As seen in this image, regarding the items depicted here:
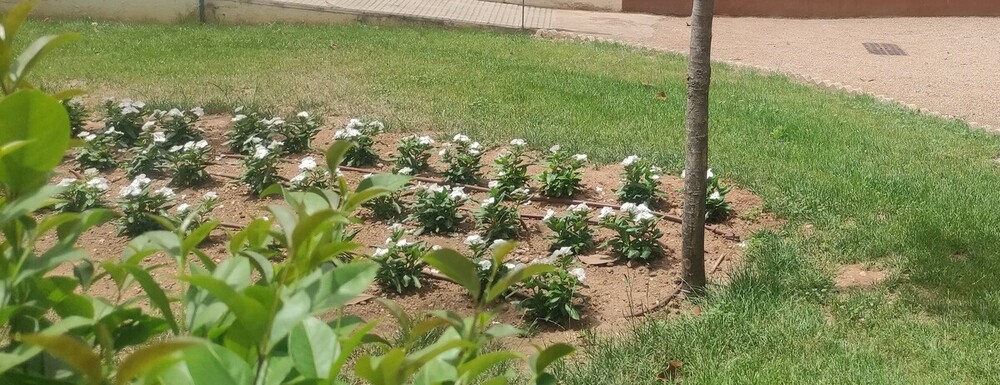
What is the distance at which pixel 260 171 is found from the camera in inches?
204

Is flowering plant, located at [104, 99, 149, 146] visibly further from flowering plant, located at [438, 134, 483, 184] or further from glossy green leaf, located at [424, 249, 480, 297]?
glossy green leaf, located at [424, 249, 480, 297]

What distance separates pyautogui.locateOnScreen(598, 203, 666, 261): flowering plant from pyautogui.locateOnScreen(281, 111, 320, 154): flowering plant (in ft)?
7.69

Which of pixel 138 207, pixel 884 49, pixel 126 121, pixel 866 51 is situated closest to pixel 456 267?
pixel 138 207

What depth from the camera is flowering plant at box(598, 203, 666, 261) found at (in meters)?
4.32

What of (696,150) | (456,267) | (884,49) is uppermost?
(456,267)

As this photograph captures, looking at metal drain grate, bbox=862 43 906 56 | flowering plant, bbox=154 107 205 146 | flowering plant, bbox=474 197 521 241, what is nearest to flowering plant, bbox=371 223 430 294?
flowering plant, bbox=474 197 521 241

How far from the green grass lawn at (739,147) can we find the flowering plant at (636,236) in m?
0.42

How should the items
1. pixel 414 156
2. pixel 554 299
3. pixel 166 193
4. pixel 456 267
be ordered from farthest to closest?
pixel 414 156
pixel 166 193
pixel 554 299
pixel 456 267

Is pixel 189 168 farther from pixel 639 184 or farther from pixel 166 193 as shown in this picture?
pixel 639 184

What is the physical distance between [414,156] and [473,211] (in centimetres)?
94

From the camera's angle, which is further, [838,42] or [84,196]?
[838,42]

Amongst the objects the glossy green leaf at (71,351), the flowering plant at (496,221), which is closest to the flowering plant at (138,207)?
the flowering plant at (496,221)

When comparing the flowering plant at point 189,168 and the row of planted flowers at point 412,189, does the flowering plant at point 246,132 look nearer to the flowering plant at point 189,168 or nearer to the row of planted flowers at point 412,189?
the row of planted flowers at point 412,189

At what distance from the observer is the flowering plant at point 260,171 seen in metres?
5.16
